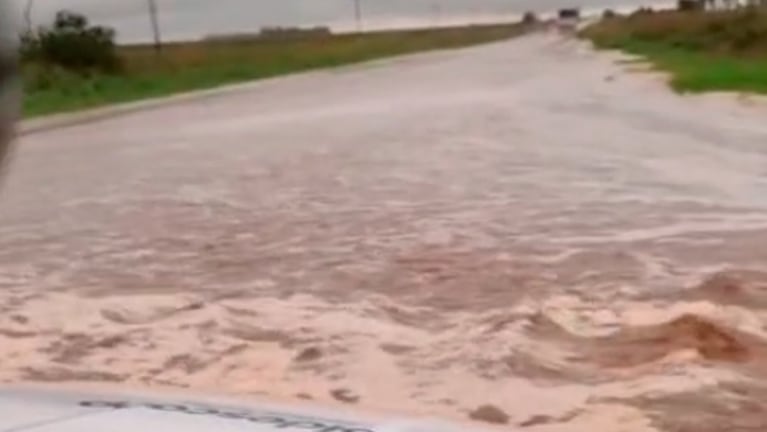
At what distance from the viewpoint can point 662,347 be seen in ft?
28.8

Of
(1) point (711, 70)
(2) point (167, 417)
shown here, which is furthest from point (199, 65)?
(2) point (167, 417)

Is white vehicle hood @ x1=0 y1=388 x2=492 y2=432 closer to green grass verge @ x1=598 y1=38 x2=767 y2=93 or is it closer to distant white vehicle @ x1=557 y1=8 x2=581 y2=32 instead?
green grass verge @ x1=598 y1=38 x2=767 y2=93

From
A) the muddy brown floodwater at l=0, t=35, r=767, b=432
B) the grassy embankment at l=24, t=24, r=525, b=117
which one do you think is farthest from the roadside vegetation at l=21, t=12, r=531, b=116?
the muddy brown floodwater at l=0, t=35, r=767, b=432

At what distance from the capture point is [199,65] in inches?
3012

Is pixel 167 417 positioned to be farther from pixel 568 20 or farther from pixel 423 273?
pixel 568 20

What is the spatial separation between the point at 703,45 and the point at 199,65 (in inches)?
729

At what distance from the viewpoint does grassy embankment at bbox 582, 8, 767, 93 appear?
39.9 m

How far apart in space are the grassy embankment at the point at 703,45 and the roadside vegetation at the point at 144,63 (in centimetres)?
1145

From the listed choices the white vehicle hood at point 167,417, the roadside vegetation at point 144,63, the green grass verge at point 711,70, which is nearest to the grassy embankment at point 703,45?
the green grass verge at point 711,70

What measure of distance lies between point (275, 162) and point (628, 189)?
280 inches

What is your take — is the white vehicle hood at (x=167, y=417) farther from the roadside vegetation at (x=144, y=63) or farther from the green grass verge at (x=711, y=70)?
the green grass verge at (x=711, y=70)

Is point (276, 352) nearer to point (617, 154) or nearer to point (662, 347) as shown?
point (662, 347)

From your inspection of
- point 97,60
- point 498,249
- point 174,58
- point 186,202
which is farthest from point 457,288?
point 174,58

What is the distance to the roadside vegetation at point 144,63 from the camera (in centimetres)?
5362
